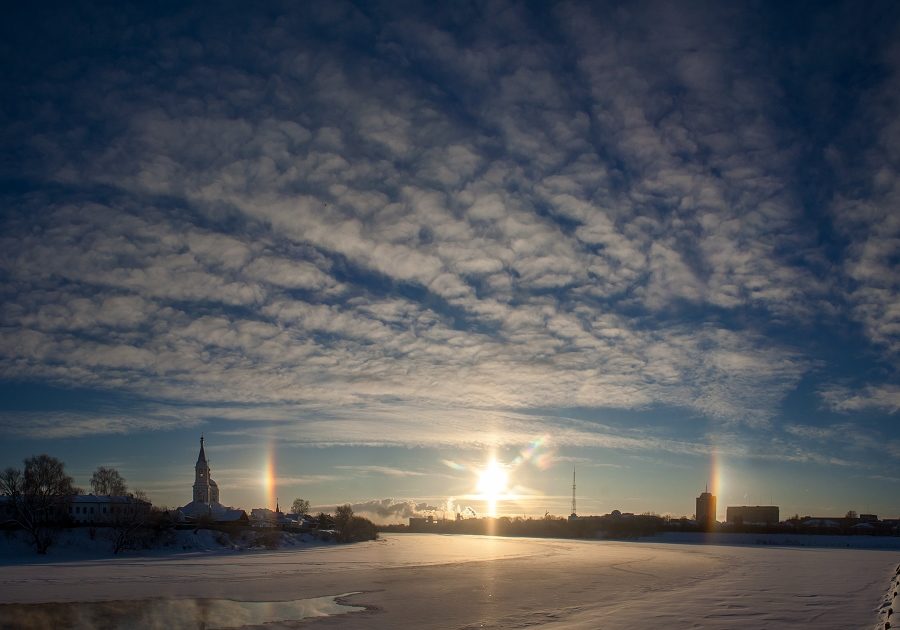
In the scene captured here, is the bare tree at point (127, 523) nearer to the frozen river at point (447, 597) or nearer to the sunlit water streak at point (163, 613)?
the frozen river at point (447, 597)

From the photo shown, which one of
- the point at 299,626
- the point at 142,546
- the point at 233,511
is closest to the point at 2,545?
the point at 142,546

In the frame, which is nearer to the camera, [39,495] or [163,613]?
[163,613]

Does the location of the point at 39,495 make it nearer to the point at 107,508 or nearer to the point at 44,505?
the point at 44,505

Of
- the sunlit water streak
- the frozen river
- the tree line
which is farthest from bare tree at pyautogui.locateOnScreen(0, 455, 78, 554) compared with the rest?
the sunlit water streak

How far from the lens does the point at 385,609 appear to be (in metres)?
33.1

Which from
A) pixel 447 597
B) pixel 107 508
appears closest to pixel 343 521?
pixel 107 508

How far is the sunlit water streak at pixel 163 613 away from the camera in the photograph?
28.0 m

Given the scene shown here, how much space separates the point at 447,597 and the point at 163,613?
14.4 meters

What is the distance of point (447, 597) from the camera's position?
37.8m

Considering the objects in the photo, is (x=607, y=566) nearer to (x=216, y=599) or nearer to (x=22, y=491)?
(x=216, y=599)

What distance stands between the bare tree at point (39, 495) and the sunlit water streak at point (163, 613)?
64717 millimetres

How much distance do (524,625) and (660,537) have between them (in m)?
168

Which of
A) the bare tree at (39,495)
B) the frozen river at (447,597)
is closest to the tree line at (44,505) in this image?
the bare tree at (39,495)

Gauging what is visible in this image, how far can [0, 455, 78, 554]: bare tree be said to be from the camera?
293ft
